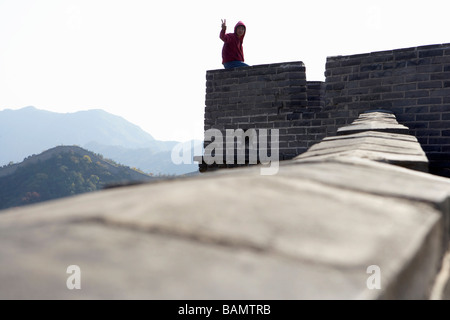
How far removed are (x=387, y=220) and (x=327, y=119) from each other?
6.30m

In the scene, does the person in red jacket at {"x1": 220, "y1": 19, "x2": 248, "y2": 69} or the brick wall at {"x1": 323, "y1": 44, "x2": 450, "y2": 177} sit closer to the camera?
the brick wall at {"x1": 323, "y1": 44, "x2": 450, "y2": 177}

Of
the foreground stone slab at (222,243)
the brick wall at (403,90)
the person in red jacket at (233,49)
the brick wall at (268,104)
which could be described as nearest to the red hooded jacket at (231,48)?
the person in red jacket at (233,49)

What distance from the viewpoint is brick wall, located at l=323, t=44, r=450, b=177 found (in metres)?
5.96

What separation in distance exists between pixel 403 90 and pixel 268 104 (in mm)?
2122

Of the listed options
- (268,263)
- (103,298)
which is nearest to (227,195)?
(268,263)

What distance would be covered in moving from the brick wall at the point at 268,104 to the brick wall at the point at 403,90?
428 mm

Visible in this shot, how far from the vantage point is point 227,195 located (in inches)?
28.8

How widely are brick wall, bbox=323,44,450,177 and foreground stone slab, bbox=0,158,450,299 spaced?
18.6 feet

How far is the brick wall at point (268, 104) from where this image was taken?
7.07m

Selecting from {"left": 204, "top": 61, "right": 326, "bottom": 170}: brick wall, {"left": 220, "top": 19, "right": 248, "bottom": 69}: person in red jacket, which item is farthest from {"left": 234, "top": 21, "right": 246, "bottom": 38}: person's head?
{"left": 204, "top": 61, "right": 326, "bottom": 170}: brick wall

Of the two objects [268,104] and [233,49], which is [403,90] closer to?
[268,104]

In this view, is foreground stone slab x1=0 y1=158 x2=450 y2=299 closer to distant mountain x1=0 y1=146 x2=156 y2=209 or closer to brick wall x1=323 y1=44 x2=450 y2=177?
brick wall x1=323 y1=44 x2=450 y2=177
